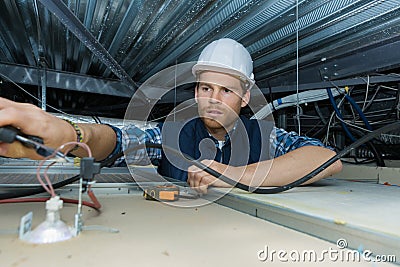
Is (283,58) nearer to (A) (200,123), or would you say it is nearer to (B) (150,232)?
(A) (200,123)

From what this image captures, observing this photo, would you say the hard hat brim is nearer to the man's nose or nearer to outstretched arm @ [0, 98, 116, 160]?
the man's nose

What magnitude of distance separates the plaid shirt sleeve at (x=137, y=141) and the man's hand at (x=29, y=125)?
28cm

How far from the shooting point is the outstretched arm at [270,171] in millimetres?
676

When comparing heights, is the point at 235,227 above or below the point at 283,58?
below

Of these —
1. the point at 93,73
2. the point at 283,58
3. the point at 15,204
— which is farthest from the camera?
the point at 93,73

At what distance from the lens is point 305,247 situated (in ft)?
1.10

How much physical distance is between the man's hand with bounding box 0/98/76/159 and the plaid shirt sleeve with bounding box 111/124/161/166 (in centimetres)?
28

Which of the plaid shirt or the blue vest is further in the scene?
the blue vest

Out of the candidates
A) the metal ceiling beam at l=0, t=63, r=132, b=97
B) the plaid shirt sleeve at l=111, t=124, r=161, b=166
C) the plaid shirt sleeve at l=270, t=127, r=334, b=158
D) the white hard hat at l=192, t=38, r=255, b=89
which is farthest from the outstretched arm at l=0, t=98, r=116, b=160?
the metal ceiling beam at l=0, t=63, r=132, b=97

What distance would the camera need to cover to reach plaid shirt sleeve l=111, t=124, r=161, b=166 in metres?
0.85

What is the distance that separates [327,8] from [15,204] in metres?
1.02

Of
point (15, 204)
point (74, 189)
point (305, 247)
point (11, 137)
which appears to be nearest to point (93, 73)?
point (74, 189)

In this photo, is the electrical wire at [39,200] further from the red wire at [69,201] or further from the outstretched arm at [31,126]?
the outstretched arm at [31,126]

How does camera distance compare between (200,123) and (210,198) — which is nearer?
(210,198)
